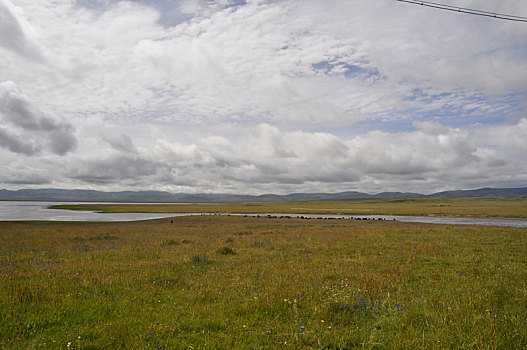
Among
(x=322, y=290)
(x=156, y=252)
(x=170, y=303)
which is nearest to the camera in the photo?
(x=170, y=303)

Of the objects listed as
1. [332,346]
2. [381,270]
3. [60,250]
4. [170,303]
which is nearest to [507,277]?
[381,270]

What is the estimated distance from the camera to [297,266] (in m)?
11.9

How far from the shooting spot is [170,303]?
749 cm

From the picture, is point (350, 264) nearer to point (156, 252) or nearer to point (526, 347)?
point (526, 347)

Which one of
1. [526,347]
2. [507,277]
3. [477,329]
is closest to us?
[526,347]

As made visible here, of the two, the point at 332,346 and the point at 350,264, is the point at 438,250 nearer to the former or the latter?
the point at 350,264

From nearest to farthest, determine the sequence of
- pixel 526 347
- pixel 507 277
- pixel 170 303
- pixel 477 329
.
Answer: pixel 526 347 < pixel 477 329 < pixel 170 303 < pixel 507 277

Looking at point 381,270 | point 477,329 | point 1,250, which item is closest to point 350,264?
point 381,270

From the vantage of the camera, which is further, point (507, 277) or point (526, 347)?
point (507, 277)

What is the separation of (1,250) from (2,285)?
10917 millimetres

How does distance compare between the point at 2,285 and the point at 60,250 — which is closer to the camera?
the point at 2,285

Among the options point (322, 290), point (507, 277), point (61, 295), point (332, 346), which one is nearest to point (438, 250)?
point (507, 277)

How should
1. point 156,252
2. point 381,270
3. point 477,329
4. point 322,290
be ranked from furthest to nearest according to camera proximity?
point 156,252
point 381,270
point 322,290
point 477,329

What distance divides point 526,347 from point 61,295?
33.9 ft
